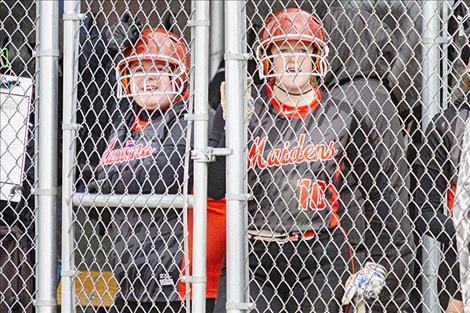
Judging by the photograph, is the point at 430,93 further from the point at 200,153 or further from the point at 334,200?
the point at 200,153

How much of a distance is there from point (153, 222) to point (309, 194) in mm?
702

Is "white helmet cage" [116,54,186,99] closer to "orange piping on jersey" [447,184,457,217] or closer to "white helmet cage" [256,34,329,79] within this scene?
"white helmet cage" [256,34,329,79]

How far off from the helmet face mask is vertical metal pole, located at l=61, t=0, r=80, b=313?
27 cm

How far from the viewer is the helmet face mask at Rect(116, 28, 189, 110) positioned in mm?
4492

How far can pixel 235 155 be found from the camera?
159 inches

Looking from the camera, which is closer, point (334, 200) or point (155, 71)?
point (334, 200)

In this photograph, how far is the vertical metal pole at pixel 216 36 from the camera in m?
5.40

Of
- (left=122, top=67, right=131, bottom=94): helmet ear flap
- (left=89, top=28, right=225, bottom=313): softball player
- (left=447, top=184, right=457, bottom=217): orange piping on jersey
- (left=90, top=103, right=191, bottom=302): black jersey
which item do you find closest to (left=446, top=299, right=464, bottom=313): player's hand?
(left=447, top=184, right=457, bottom=217): orange piping on jersey

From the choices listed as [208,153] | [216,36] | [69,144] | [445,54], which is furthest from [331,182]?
[216,36]

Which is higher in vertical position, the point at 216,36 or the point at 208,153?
the point at 216,36

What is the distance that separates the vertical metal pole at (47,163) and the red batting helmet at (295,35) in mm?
893

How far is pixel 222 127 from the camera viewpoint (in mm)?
4371

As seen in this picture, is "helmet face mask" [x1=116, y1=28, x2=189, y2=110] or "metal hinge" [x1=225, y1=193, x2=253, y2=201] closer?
"metal hinge" [x1=225, y1=193, x2=253, y2=201]

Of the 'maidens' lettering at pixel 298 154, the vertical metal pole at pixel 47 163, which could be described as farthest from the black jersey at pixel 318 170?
the vertical metal pole at pixel 47 163
